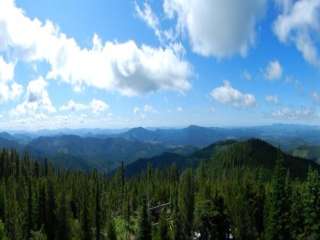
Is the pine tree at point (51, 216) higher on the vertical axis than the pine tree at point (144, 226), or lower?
lower

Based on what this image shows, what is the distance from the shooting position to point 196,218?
10194 centimetres

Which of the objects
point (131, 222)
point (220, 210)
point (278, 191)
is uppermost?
point (278, 191)

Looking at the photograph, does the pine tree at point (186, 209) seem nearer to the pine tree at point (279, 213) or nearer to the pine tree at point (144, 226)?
the pine tree at point (279, 213)

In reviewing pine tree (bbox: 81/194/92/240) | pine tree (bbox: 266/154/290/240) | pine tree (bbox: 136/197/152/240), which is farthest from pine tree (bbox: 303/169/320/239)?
pine tree (bbox: 81/194/92/240)

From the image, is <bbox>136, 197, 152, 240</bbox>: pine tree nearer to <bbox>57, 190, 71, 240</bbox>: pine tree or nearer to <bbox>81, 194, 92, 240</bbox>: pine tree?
<bbox>81, 194, 92, 240</bbox>: pine tree

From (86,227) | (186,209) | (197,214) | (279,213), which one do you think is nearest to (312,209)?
(279,213)

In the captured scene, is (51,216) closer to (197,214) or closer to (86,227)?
(86,227)

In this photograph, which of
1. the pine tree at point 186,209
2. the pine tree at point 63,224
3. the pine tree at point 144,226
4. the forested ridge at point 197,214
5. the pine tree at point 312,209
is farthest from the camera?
the pine tree at point 186,209

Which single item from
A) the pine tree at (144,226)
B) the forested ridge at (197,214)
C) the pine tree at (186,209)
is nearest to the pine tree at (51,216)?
Result: the forested ridge at (197,214)

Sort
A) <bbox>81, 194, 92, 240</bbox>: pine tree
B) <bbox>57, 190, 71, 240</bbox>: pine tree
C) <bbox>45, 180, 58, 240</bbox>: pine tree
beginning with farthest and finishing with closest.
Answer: <bbox>45, 180, 58, 240</bbox>: pine tree
<bbox>57, 190, 71, 240</bbox>: pine tree
<bbox>81, 194, 92, 240</bbox>: pine tree

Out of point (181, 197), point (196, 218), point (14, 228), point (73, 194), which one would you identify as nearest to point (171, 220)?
point (181, 197)

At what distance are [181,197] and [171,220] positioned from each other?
868 cm

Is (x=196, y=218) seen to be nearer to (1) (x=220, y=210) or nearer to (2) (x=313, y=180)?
(1) (x=220, y=210)

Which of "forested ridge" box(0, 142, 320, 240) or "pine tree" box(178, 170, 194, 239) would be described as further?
"pine tree" box(178, 170, 194, 239)
